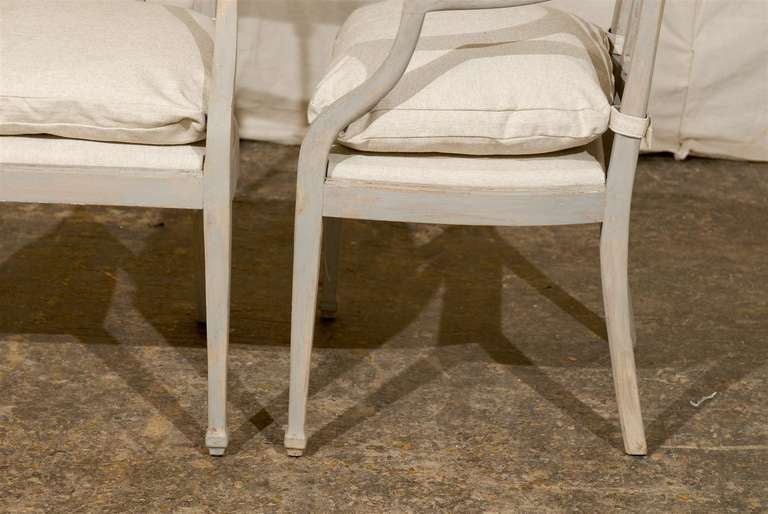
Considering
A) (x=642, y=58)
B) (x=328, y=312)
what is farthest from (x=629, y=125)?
(x=328, y=312)

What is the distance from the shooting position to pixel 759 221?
256 centimetres

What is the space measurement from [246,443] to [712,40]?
1.74 meters

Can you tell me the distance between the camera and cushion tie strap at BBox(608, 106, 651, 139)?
4.95 ft

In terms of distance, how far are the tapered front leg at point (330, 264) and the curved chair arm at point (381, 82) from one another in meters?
0.50

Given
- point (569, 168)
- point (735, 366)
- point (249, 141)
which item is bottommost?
point (249, 141)

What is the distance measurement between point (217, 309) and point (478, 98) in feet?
1.44

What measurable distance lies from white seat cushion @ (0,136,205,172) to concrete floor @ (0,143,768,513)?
41cm

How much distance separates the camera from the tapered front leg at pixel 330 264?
1977mm

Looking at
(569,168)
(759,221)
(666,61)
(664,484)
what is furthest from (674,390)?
(666,61)

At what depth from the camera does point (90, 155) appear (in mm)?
1479

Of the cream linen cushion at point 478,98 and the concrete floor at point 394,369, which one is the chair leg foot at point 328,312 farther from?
the cream linen cushion at point 478,98

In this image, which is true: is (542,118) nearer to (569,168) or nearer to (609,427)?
(569,168)

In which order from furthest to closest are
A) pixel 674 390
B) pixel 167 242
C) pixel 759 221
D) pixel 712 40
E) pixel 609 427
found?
pixel 712 40
pixel 759 221
pixel 167 242
pixel 674 390
pixel 609 427

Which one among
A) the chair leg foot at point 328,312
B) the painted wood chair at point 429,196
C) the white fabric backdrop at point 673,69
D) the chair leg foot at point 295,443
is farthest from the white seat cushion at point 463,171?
the white fabric backdrop at point 673,69
